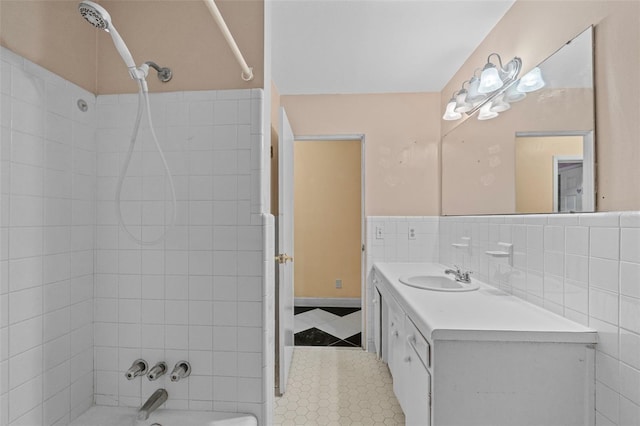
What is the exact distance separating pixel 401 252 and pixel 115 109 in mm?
2235

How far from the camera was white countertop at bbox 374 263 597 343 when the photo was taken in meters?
1.02

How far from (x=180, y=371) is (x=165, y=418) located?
0.18 meters

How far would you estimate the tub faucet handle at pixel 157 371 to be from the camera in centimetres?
112

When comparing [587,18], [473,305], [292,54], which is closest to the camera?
[587,18]

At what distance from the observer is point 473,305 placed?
4.35 ft

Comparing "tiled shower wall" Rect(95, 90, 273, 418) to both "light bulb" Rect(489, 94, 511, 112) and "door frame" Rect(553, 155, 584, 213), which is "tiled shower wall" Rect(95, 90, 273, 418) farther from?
"light bulb" Rect(489, 94, 511, 112)

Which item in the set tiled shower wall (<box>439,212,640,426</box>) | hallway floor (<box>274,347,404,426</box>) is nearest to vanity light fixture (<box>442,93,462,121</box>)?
tiled shower wall (<box>439,212,640,426</box>)

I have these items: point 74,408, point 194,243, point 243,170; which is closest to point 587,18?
point 243,170

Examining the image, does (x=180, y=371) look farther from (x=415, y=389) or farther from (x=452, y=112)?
(x=452, y=112)

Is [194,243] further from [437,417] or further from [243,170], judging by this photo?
[437,417]

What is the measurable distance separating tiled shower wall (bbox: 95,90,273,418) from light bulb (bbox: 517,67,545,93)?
126cm

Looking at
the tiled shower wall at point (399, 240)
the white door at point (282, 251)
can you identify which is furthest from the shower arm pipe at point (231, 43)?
the tiled shower wall at point (399, 240)

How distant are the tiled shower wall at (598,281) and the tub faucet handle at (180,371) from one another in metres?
1.45

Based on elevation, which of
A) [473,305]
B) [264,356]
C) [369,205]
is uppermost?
[369,205]
